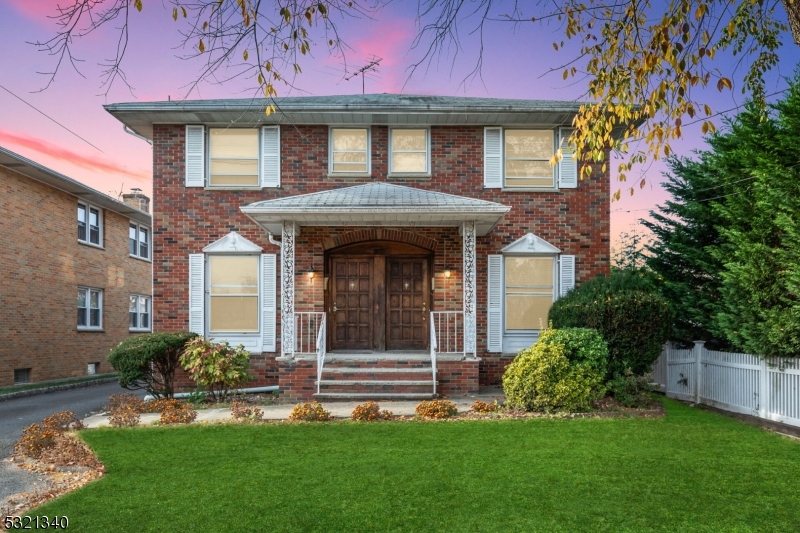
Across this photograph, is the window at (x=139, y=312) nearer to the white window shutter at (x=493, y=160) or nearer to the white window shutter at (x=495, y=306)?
the white window shutter at (x=495, y=306)

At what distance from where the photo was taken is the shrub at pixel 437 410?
31.4ft

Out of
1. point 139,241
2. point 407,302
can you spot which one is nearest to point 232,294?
point 407,302

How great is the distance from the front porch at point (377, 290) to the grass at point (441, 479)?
287 cm

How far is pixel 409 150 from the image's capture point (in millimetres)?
13961

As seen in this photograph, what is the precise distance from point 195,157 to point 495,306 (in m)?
7.28

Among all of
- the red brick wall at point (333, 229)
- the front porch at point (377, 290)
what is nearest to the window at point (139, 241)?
the red brick wall at point (333, 229)

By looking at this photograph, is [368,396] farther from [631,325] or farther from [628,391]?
[631,325]

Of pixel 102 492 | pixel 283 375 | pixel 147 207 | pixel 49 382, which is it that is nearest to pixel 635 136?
pixel 102 492

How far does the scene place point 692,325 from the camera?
39.8 ft

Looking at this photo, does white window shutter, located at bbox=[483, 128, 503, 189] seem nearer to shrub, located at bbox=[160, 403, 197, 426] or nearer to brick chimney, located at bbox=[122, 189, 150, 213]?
shrub, located at bbox=[160, 403, 197, 426]

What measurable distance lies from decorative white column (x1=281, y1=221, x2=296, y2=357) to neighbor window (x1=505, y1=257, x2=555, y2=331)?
478cm

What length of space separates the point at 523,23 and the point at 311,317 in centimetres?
888

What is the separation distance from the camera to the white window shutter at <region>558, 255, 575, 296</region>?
1379 centimetres

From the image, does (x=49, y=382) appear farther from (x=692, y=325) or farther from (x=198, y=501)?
(x=692, y=325)
